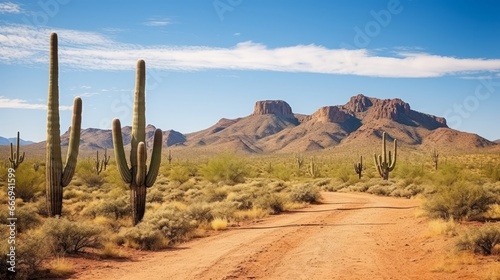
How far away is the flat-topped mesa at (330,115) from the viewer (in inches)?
6865

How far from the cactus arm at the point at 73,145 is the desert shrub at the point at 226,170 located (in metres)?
20.1

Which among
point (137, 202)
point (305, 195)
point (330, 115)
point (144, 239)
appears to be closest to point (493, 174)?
point (305, 195)

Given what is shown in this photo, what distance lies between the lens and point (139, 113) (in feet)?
53.4

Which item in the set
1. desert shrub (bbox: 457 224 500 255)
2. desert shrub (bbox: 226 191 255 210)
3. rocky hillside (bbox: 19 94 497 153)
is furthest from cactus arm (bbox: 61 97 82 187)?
rocky hillside (bbox: 19 94 497 153)

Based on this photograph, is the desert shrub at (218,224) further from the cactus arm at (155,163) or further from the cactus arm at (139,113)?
the cactus arm at (139,113)

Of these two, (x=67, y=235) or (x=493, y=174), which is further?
(x=493, y=174)

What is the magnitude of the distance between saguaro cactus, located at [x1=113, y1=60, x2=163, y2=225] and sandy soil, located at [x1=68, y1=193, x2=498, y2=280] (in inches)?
116

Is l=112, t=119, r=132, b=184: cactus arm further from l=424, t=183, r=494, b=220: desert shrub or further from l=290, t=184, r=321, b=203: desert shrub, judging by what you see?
l=290, t=184, r=321, b=203: desert shrub

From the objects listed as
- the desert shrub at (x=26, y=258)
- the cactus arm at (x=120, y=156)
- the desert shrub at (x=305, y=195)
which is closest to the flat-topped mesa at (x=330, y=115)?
the desert shrub at (x=305, y=195)

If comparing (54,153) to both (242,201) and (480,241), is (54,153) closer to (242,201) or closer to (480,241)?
(242,201)

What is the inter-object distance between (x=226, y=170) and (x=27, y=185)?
1600cm

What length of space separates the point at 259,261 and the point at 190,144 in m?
165

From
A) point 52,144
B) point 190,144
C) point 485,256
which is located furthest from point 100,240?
point 190,144

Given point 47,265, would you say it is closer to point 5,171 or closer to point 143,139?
point 143,139
